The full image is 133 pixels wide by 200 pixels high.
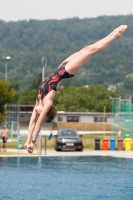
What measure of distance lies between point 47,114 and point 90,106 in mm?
132762

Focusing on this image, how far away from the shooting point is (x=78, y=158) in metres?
37.1

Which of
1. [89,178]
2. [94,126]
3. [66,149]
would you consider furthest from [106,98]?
[89,178]

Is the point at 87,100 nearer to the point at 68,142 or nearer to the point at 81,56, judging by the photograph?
the point at 68,142

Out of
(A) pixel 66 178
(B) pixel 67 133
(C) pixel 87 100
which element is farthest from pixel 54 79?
(C) pixel 87 100

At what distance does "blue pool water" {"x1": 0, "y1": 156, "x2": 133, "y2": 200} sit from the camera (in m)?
20.5

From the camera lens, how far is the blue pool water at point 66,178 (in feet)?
67.3

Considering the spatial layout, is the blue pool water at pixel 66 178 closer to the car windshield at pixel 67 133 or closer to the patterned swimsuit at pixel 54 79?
the car windshield at pixel 67 133

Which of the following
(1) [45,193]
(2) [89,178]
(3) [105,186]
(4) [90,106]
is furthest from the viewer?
(4) [90,106]

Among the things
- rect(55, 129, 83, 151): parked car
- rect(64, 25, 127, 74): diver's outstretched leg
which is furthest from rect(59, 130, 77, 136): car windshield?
rect(64, 25, 127, 74): diver's outstretched leg

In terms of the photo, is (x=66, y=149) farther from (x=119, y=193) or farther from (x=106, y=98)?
(x=106, y=98)

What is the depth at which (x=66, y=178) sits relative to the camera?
2564 centimetres

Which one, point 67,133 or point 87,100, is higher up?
point 87,100

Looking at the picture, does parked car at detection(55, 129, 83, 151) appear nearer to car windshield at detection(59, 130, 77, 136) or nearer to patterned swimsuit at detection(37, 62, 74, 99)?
car windshield at detection(59, 130, 77, 136)

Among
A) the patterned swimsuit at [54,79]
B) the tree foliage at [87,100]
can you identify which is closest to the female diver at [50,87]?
the patterned swimsuit at [54,79]
